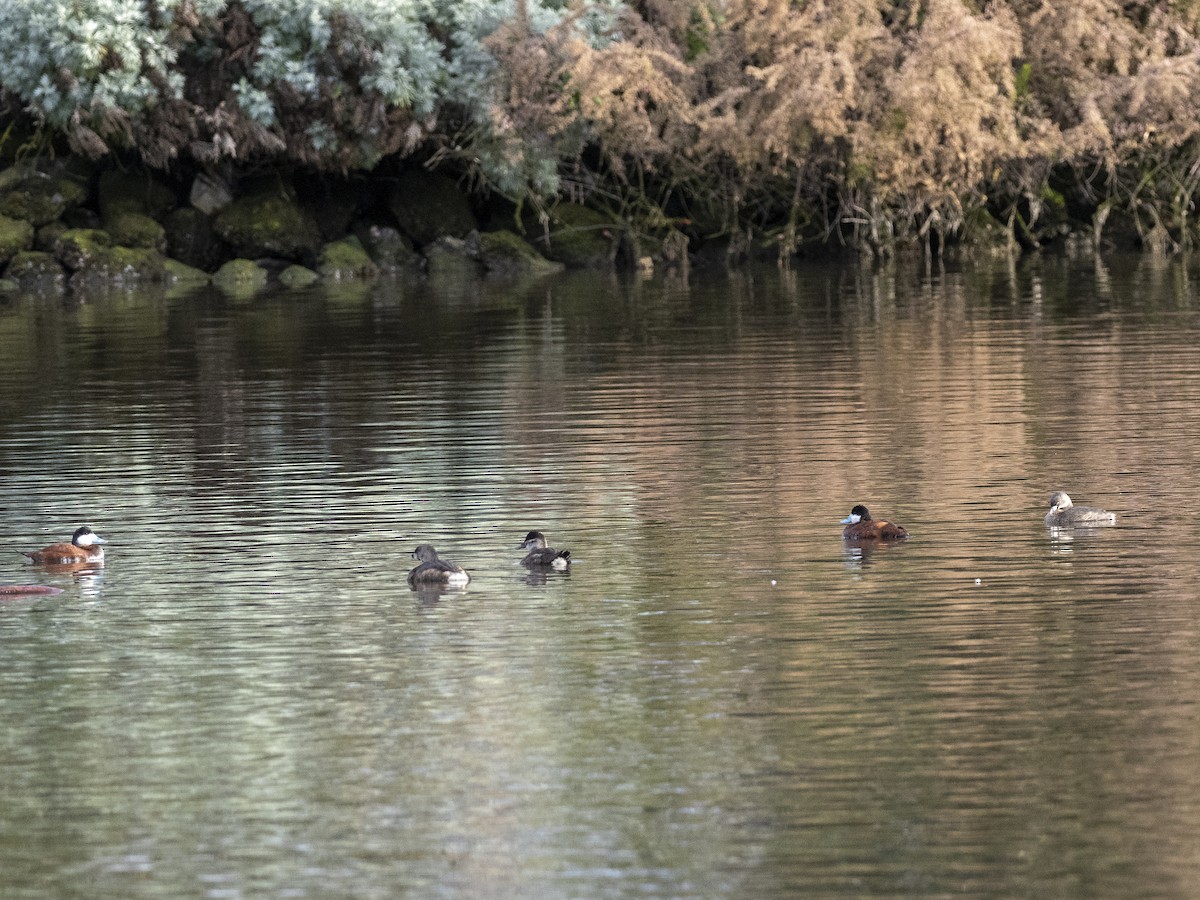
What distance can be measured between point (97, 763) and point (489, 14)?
4628 cm

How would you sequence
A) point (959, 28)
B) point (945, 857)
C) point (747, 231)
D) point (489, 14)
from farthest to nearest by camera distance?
point (747, 231) → point (489, 14) → point (959, 28) → point (945, 857)

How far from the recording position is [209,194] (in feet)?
198

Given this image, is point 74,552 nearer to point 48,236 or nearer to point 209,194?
point 48,236

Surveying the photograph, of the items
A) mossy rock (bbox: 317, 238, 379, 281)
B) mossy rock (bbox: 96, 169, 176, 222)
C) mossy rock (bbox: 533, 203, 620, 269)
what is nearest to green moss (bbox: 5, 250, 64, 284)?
mossy rock (bbox: 96, 169, 176, 222)

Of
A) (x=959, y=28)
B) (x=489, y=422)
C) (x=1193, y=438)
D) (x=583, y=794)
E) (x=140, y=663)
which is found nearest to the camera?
(x=583, y=794)

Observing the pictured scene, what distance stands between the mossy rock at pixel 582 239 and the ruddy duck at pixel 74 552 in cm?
4421

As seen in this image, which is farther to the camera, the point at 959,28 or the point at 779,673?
the point at 959,28

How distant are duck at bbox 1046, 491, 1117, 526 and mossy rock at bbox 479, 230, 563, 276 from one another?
4291 cm

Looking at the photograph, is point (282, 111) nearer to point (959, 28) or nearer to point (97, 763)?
point (959, 28)

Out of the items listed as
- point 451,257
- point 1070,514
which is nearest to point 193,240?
point 451,257

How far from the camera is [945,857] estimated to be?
408 inches

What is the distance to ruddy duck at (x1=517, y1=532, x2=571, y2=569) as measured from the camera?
1681 cm

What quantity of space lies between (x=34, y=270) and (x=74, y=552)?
140 feet

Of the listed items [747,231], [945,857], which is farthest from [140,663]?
[747,231]
